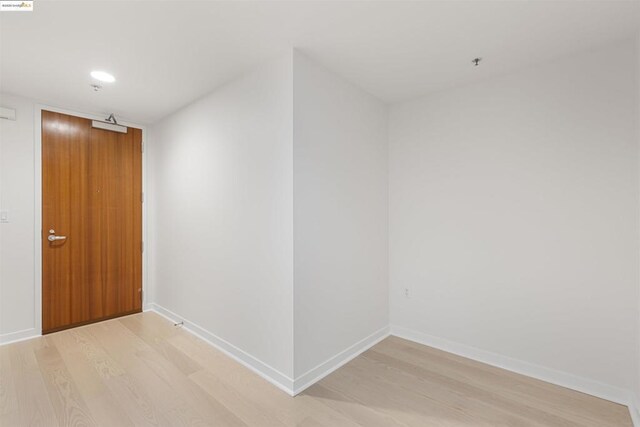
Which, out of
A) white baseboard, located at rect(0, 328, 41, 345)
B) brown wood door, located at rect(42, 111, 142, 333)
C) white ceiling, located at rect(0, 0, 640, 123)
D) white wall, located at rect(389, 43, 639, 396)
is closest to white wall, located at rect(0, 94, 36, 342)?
white baseboard, located at rect(0, 328, 41, 345)

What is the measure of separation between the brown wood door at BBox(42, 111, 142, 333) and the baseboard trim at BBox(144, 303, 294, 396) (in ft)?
2.72

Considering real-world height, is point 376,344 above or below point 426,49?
below

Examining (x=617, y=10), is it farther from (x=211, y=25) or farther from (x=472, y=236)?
(x=211, y=25)

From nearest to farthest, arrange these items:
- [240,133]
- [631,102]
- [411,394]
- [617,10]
→ [617,10] < [631,102] < [411,394] < [240,133]

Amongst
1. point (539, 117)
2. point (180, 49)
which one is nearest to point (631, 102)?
point (539, 117)

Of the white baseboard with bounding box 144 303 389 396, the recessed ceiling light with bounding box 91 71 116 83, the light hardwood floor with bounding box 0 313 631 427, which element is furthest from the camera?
the recessed ceiling light with bounding box 91 71 116 83

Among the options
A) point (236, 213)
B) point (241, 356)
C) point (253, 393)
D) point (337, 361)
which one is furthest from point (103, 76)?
point (337, 361)

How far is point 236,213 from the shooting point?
2617 millimetres

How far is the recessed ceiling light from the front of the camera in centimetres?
249

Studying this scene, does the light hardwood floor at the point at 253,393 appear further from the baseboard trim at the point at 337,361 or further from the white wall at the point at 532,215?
the white wall at the point at 532,215

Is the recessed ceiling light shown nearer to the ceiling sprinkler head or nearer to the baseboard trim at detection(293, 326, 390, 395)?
the ceiling sprinkler head

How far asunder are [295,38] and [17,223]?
3352 millimetres

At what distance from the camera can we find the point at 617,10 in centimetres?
173

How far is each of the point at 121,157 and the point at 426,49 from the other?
3.68 m
